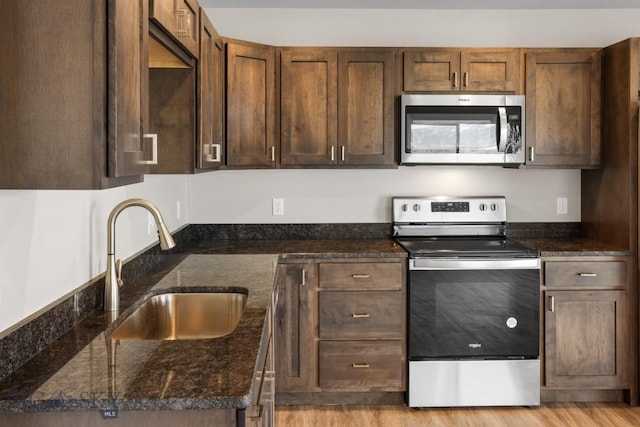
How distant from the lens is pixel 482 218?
406cm

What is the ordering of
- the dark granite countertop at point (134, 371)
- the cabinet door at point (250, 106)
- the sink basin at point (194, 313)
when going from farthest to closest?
the cabinet door at point (250, 106) < the sink basin at point (194, 313) < the dark granite countertop at point (134, 371)

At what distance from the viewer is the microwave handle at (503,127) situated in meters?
3.68

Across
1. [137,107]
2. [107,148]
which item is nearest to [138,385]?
[107,148]

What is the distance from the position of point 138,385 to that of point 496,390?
2.59m

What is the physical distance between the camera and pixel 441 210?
4.05m

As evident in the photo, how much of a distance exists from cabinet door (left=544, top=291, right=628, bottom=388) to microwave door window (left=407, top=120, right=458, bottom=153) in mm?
1027

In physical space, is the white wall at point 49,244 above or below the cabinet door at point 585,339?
above

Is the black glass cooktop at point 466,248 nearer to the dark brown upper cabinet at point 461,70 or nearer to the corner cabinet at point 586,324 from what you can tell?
the corner cabinet at point 586,324

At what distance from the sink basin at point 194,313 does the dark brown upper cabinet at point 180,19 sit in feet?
3.13

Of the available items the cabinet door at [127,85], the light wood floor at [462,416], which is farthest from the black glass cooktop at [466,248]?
the cabinet door at [127,85]

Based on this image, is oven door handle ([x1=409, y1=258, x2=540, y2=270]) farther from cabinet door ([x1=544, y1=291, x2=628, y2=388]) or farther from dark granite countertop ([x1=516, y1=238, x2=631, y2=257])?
cabinet door ([x1=544, y1=291, x2=628, y2=388])

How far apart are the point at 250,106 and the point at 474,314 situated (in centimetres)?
173

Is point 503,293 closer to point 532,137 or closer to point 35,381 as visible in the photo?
point 532,137

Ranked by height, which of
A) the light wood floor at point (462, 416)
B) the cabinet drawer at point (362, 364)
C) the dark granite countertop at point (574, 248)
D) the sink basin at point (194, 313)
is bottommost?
the light wood floor at point (462, 416)
